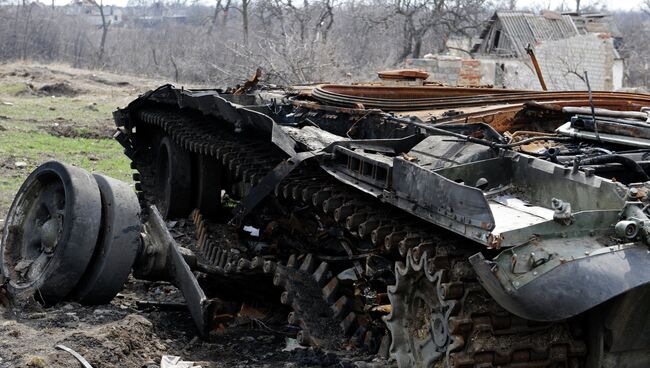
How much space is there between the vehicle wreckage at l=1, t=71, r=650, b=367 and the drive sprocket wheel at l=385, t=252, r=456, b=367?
0.01 meters

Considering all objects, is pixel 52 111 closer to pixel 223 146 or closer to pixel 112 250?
pixel 223 146

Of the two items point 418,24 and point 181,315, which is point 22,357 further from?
point 418,24

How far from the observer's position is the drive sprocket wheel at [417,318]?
17.7 ft

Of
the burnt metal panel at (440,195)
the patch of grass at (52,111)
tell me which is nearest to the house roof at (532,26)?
the patch of grass at (52,111)

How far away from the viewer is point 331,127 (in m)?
7.75

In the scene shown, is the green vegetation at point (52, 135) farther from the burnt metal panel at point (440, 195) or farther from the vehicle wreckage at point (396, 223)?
the burnt metal panel at point (440, 195)

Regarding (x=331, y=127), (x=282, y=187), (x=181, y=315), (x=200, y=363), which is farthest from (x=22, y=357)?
(x=331, y=127)

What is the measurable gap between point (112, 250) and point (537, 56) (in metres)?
21.3

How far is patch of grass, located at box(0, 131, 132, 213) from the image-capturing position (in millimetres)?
13844

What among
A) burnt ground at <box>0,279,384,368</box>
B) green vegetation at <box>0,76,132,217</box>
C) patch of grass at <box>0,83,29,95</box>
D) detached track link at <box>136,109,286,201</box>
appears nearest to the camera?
burnt ground at <box>0,279,384,368</box>

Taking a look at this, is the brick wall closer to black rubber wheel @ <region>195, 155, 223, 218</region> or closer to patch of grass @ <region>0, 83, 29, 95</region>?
patch of grass @ <region>0, 83, 29, 95</region>

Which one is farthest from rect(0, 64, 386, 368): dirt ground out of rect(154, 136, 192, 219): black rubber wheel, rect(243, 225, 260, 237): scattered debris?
rect(154, 136, 192, 219): black rubber wheel

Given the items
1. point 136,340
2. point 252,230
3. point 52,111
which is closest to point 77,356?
point 136,340

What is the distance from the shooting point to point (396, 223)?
6.12 metres
